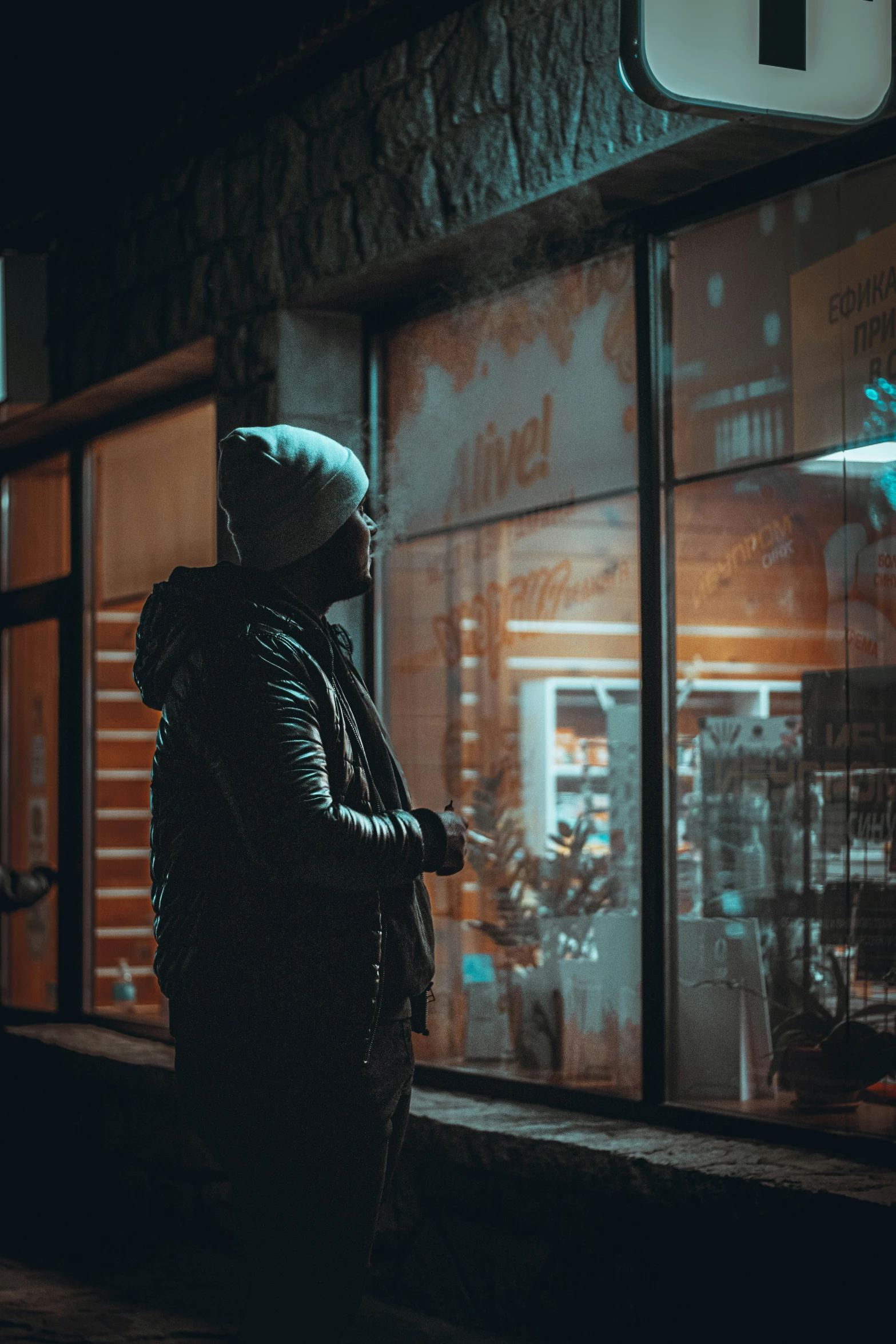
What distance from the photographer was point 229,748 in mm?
2652

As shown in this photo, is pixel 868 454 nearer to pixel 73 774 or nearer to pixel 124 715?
pixel 124 715

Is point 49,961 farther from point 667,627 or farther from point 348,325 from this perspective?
point 667,627

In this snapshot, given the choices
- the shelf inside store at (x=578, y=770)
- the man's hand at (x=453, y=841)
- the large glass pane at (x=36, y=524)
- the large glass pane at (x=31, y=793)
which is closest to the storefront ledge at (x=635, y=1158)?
the shelf inside store at (x=578, y=770)

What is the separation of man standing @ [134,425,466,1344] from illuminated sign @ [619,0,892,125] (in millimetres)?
1499

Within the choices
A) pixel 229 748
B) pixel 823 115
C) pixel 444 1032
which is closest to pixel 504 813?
pixel 444 1032

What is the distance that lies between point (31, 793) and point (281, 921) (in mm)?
6208

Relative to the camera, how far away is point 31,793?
8.60m

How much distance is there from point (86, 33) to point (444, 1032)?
4.02 meters

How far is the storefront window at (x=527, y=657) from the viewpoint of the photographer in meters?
5.31

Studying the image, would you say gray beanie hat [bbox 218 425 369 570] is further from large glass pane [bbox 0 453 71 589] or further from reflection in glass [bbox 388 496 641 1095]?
large glass pane [bbox 0 453 71 589]

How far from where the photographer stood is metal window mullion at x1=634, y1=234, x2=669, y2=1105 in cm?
505

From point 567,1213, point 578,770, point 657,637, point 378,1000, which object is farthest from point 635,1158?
point 378,1000

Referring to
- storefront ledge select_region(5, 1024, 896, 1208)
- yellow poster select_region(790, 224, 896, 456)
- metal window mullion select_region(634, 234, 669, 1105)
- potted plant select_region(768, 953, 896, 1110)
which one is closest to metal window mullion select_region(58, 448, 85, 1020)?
storefront ledge select_region(5, 1024, 896, 1208)

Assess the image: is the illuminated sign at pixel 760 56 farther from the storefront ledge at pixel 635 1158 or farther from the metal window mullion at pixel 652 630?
the storefront ledge at pixel 635 1158
